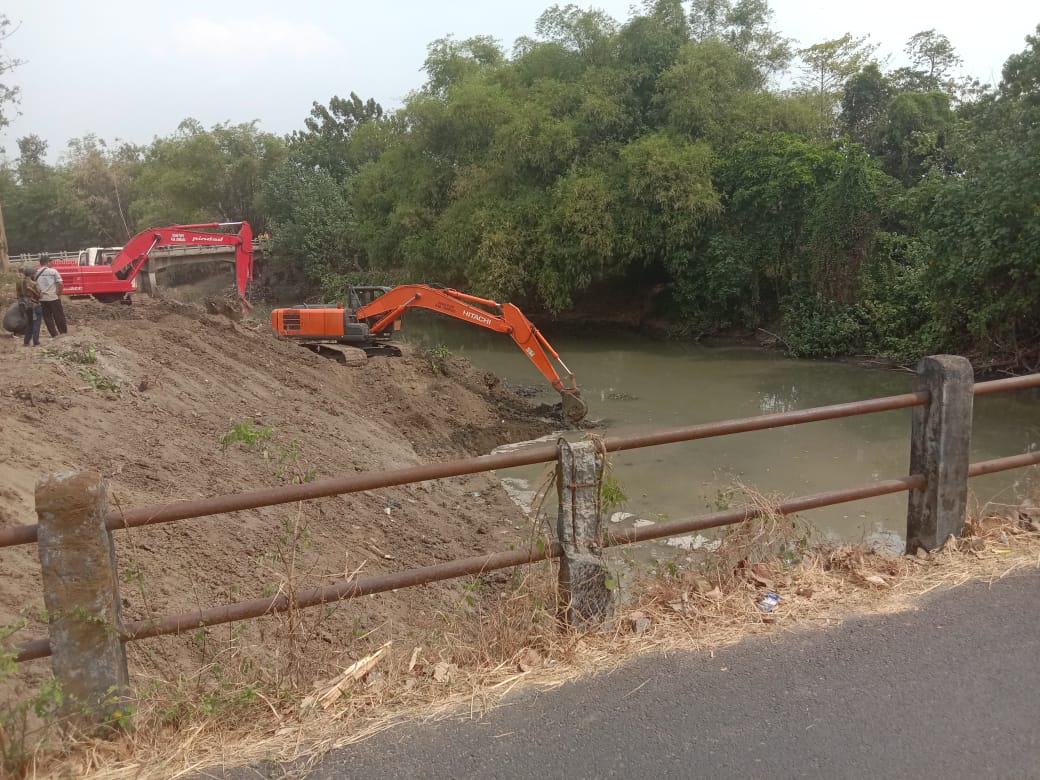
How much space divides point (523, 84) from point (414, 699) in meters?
30.1

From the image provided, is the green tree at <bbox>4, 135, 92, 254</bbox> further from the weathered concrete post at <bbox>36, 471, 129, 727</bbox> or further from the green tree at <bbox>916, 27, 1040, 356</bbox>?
the weathered concrete post at <bbox>36, 471, 129, 727</bbox>

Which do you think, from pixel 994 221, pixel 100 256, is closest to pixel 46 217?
pixel 100 256

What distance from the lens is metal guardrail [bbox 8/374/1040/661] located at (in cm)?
304

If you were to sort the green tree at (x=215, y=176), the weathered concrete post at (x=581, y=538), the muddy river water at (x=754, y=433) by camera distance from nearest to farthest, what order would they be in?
the weathered concrete post at (x=581, y=538), the muddy river water at (x=754, y=433), the green tree at (x=215, y=176)

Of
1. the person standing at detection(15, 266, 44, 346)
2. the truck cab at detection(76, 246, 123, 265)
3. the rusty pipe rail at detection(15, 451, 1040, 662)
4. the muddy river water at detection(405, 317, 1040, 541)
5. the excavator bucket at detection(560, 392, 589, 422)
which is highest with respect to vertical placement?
the truck cab at detection(76, 246, 123, 265)

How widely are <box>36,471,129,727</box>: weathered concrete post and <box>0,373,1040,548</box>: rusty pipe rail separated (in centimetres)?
9

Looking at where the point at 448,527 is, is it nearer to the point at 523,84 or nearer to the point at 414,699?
the point at 414,699

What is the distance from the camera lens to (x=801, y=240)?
2483 cm

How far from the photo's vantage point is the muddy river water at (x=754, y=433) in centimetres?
1022

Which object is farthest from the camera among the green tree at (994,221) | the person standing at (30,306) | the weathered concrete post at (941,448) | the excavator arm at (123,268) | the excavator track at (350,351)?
the excavator arm at (123,268)

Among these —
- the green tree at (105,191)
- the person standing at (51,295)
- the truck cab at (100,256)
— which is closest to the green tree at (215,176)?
the green tree at (105,191)

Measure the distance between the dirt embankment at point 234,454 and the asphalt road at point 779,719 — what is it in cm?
109

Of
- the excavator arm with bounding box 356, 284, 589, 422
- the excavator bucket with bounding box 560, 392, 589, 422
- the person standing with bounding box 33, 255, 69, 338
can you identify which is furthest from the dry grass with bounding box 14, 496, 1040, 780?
the person standing with bounding box 33, 255, 69, 338

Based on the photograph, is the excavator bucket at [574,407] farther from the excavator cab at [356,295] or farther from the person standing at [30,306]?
the person standing at [30,306]
